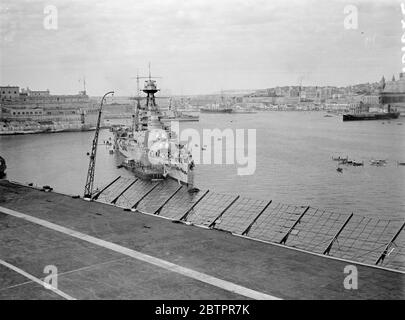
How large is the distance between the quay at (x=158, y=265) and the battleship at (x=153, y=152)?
17487 millimetres

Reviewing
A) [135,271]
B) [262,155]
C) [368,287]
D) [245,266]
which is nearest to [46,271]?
[135,271]

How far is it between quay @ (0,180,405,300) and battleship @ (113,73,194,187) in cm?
1749

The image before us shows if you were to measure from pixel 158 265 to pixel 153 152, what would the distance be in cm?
2643

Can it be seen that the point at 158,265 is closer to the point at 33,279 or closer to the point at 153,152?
the point at 33,279

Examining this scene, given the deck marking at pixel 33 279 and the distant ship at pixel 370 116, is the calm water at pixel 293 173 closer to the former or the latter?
the deck marking at pixel 33 279

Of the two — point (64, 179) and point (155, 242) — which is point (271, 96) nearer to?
point (64, 179)

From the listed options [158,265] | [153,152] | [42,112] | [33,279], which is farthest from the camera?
[42,112]

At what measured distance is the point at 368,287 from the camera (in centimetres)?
563

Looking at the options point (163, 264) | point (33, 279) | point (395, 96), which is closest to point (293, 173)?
point (163, 264)

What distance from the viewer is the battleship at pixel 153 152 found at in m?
27.7

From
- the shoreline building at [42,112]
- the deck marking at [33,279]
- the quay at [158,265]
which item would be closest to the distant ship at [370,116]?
the shoreline building at [42,112]

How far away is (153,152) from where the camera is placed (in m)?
32.7

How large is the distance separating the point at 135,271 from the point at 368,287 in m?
2.94

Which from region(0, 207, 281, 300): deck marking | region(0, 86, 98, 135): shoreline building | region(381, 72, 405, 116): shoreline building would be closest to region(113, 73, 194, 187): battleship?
region(0, 207, 281, 300): deck marking
